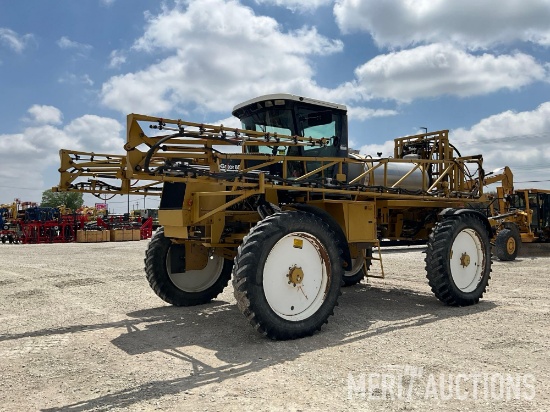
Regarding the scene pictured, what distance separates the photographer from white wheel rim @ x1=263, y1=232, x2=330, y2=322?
17.8ft

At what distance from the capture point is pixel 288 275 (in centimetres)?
556

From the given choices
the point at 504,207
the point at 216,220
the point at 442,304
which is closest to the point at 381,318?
the point at 442,304

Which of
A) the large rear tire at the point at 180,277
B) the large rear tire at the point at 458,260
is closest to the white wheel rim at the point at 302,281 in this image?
the large rear tire at the point at 180,277

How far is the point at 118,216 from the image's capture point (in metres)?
33.9

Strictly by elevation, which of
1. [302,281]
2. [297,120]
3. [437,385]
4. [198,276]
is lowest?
[437,385]

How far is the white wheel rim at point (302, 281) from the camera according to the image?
541 cm

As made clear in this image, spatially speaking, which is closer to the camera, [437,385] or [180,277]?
[437,385]

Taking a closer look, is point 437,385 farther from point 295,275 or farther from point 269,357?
point 295,275

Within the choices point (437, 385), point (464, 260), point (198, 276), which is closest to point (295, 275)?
point (437, 385)

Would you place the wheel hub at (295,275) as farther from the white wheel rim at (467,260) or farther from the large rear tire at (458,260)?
the white wheel rim at (467,260)

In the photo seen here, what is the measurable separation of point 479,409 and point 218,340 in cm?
288

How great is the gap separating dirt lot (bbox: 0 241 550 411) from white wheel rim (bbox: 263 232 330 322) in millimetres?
379

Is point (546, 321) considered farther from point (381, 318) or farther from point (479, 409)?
point (479, 409)

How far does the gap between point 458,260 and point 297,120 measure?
3355mm
